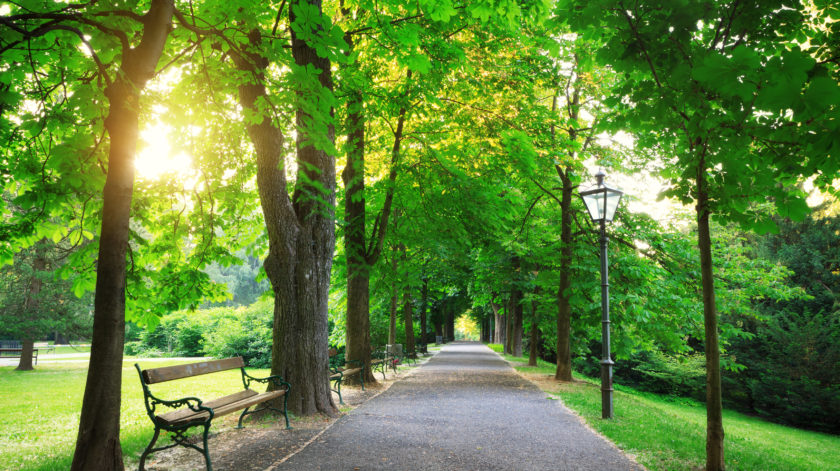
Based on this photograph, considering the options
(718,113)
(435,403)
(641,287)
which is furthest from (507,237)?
(718,113)

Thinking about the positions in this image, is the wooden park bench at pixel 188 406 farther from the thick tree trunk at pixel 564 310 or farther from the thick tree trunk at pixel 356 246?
the thick tree trunk at pixel 564 310

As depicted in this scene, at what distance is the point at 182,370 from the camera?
5.61 meters

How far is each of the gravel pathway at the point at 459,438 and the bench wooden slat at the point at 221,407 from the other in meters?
0.95

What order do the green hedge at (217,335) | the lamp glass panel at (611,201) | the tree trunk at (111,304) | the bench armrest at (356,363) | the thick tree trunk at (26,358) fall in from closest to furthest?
the tree trunk at (111,304) → the lamp glass panel at (611,201) → the bench armrest at (356,363) → the thick tree trunk at (26,358) → the green hedge at (217,335)

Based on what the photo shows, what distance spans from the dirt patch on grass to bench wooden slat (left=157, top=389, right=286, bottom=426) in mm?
478

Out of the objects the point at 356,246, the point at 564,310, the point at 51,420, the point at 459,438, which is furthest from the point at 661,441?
the point at 51,420

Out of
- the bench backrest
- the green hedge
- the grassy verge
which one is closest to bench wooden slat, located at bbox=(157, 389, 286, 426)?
the bench backrest

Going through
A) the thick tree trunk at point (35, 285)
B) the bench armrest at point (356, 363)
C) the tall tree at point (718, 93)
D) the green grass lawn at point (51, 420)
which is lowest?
the green grass lawn at point (51, 420)

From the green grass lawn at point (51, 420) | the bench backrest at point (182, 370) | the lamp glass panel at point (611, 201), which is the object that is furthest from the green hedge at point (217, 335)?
the lamp glass panel at point (611, 201)

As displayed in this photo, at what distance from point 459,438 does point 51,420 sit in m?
6.99

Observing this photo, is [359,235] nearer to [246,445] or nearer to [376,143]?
[376,143]

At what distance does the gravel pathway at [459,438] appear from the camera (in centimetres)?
529

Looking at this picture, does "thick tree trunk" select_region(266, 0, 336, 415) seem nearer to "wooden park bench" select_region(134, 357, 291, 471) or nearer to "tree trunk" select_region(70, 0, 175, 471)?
"wooden park bench" select_region(134, 357, 291, 471)

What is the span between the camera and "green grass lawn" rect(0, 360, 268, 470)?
218 inches
